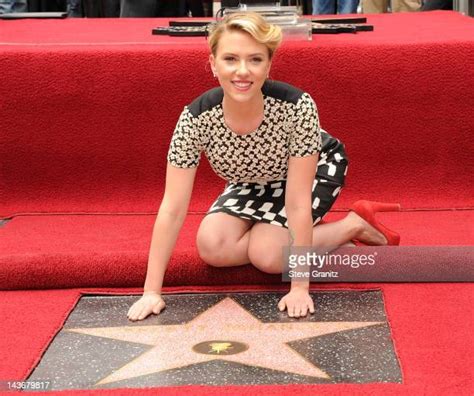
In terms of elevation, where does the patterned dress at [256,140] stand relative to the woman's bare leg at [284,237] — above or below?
above

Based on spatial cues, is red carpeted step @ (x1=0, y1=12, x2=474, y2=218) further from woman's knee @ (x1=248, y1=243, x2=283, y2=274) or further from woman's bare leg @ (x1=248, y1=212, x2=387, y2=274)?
woman's knee @ (x1=248, y1=243, x2=283, y2=274)

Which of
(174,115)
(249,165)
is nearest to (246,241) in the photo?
(249,165)

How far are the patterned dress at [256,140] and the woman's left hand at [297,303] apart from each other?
196 millimetres

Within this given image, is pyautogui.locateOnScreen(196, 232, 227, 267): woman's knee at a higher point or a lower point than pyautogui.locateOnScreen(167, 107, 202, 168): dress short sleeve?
lower

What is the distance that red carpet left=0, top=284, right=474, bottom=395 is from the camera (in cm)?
157

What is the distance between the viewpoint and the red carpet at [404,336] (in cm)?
157

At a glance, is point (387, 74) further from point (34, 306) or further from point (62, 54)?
point (34, 306)

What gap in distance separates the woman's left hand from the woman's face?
0.40m

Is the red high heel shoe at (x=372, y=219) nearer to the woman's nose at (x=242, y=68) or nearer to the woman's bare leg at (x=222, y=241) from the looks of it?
the woman's bare leg at (x=222, y=241)

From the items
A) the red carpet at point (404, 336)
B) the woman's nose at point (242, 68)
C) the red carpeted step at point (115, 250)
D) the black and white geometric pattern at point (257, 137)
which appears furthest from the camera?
the red carpeted step at point (115, 250)

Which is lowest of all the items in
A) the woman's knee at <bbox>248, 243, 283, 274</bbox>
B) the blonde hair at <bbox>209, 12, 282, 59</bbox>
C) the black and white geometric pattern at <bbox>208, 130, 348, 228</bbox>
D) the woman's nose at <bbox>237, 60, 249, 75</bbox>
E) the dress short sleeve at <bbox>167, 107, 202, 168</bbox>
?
the woman's knee at <bbox>248, 243, 283, 274</bbox>

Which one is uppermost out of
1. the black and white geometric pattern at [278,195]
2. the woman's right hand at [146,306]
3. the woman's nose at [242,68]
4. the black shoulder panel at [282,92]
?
the woman's nose at [242,68]

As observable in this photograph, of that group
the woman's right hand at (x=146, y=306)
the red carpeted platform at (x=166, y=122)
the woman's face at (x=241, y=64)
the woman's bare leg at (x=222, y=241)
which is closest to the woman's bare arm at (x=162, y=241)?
the woman's right hand at (x=146, y=306)

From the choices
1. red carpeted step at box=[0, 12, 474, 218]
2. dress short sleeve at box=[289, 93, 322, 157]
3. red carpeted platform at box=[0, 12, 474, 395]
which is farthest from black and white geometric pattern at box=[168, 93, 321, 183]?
red carpeted step at box=[0, 12, 474, 218]
